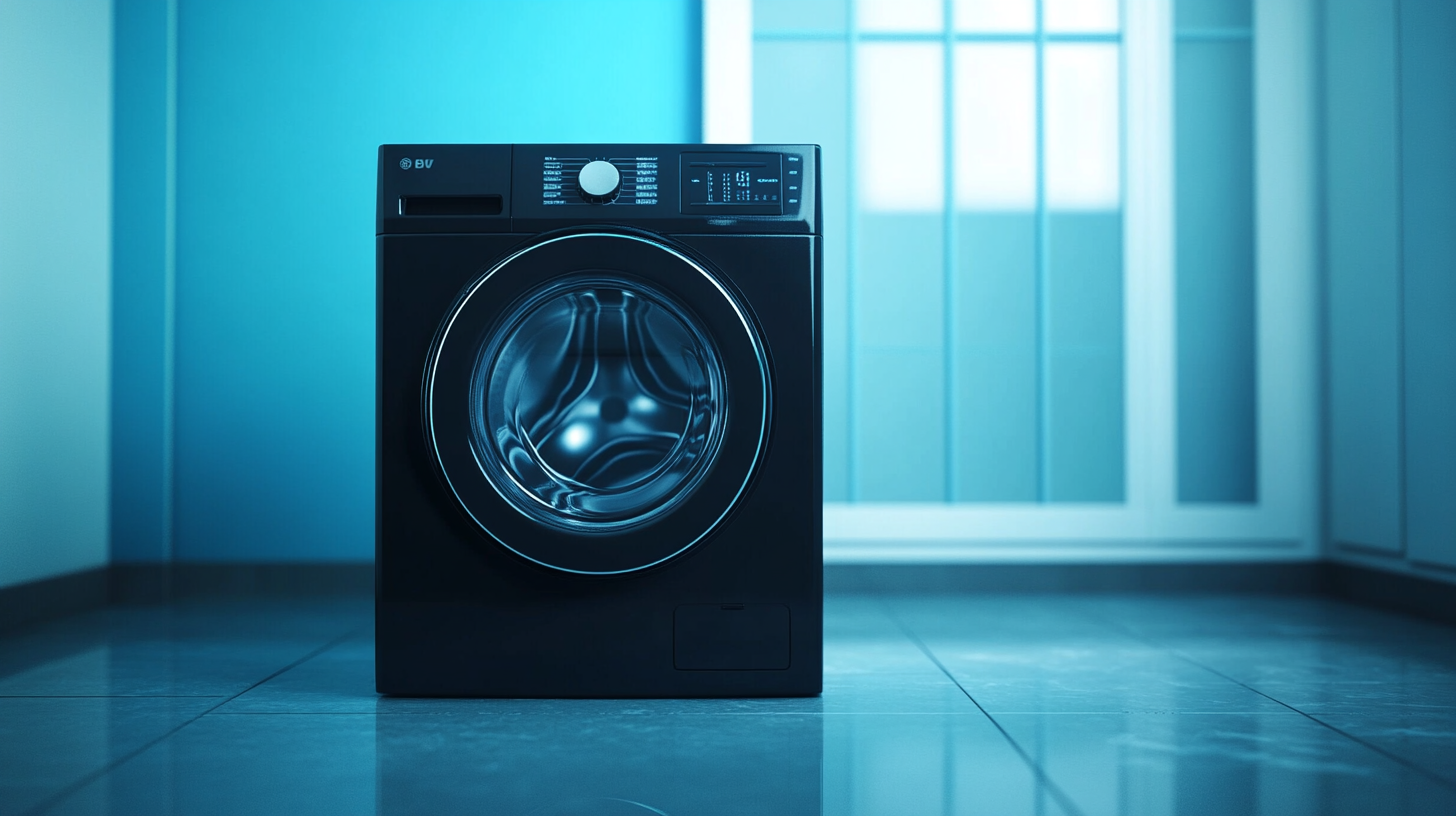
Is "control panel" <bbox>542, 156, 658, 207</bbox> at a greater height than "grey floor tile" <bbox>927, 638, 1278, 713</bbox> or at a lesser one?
greater

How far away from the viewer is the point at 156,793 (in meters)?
0.98

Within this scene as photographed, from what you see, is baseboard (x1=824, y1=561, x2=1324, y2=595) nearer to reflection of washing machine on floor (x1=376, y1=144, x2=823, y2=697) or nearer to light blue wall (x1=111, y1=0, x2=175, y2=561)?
reflection of washing machine on floor (x1=376, y1=144, x2=823, y2=697)

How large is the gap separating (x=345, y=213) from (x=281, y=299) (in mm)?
246

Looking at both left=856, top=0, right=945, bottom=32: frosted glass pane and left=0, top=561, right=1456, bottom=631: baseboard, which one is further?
left=856, top=0, right=945, bottom=32: frosted glass pane

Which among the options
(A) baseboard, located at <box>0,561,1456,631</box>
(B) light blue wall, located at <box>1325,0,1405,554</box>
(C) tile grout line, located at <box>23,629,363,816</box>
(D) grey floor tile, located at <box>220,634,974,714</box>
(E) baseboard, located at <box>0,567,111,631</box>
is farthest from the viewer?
(A) baseboard, located at <box>0,561,1456,631</box>

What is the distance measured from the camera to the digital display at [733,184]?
1.35 meters

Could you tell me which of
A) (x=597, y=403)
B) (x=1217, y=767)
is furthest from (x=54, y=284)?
(x=1217, y=767)

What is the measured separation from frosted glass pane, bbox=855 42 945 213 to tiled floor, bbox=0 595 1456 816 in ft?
3.70

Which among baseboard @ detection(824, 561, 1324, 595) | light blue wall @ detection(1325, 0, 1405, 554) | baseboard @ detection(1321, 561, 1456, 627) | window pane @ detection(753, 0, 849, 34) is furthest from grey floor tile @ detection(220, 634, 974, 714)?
window pane @ detection(753, 0, 849, 34)

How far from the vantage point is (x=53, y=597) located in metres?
2.01

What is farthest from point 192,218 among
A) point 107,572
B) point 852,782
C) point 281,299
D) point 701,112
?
point 852,782

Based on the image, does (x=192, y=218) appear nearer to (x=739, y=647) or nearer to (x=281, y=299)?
(x=281, y=299)

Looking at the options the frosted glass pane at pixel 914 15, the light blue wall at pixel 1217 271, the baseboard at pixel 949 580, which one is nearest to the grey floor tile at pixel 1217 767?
the baseboard at pixel 949 580

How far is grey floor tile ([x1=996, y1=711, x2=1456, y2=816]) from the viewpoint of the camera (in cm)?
96
